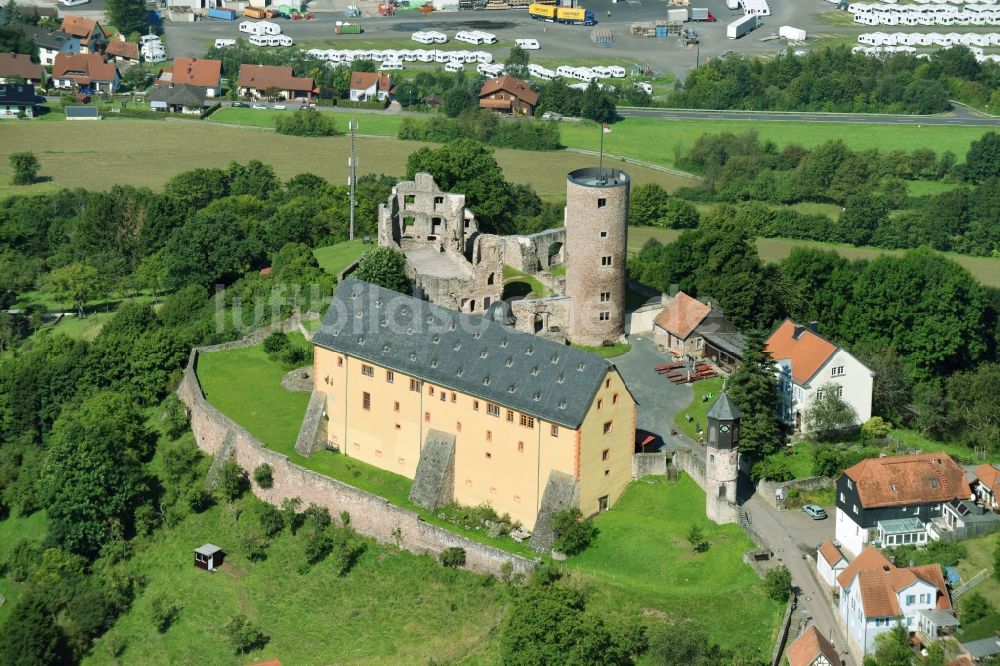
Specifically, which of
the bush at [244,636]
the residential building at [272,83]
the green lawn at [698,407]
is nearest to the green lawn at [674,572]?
the green lawn at [698,407]

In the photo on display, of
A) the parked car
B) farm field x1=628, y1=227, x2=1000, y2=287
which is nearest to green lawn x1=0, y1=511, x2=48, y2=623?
the parked car

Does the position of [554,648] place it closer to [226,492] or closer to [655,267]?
[226,492]

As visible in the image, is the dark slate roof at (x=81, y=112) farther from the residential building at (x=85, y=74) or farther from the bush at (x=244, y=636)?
the bush at (x=244, y=636)

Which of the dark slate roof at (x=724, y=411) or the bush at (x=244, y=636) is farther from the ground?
the dark slate roof at (x=724, y=411)

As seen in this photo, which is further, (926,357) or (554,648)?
(926,357)

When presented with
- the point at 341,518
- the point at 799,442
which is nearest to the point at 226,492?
A: the point at 341,518

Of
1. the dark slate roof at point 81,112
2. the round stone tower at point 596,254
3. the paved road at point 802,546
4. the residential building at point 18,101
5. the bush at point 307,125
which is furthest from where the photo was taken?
the dark slate roof at point 81,112
